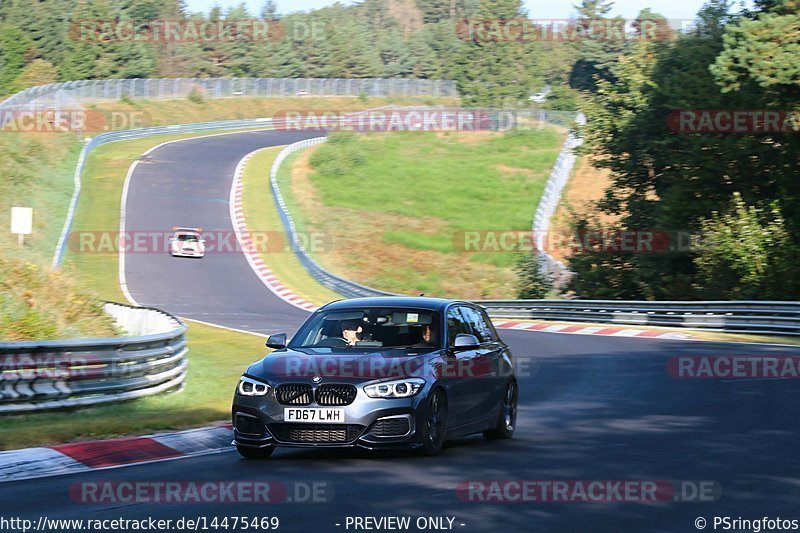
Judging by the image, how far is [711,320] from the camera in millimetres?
32344

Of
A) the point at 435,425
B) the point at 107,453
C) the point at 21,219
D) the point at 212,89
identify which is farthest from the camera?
the point at 212,89

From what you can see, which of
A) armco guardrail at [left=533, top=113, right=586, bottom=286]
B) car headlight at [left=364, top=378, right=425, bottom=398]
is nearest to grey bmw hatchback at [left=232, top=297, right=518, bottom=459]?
car headlight at [left=364, top=378, right=425, bottom=398]

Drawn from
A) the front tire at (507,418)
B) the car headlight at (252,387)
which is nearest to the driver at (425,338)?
the front tire at (507,418)

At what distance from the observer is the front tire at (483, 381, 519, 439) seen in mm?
12367

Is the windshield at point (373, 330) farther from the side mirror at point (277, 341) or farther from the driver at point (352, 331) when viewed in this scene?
the side mirror at point (277, 341)

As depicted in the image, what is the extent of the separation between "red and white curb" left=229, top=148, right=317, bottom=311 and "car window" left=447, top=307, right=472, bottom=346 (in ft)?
88.3

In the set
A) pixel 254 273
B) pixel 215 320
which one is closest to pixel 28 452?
pixel 215 320

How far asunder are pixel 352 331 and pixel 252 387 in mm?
Answer: 1405

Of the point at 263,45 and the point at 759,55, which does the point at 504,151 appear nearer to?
the point at 759,55

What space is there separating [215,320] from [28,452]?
Answer: 2443cm

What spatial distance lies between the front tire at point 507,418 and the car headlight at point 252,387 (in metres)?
2.99

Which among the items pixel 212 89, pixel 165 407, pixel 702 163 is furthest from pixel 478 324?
pixel 212 89

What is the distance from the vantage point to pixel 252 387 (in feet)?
34.2

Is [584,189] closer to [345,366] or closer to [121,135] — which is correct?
[121,135]
